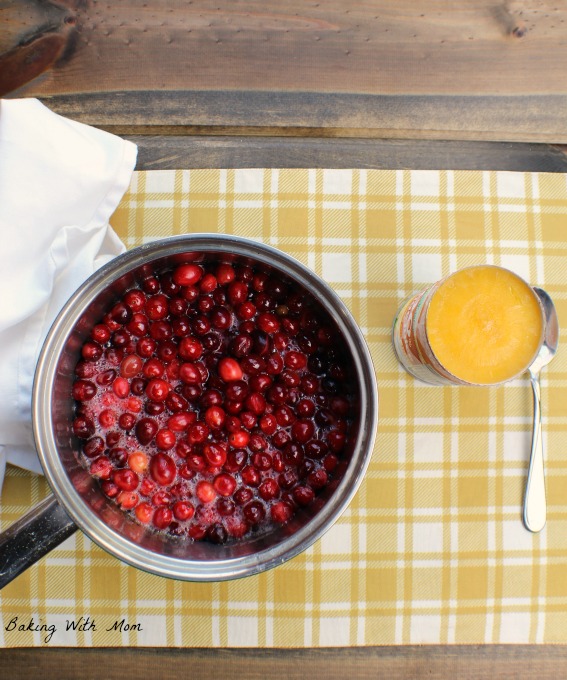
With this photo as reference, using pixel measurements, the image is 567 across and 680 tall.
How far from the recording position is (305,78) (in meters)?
1.26

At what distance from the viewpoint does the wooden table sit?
1.23 metres

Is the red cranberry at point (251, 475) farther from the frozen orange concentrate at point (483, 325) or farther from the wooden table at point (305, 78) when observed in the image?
the wooden table at point (305, 78)

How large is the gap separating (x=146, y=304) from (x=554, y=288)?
0.82 m

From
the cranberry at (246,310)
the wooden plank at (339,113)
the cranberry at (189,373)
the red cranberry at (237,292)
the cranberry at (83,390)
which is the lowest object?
the cranberry at (83,390)

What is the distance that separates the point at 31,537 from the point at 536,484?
927 millimetres

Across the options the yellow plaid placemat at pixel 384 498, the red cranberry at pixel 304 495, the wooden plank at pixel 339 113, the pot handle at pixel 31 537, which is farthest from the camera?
the wooden plank at pixel 339 113

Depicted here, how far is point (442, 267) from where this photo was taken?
3.89ft

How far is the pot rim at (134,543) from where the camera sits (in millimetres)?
874

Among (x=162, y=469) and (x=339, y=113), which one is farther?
(x=339, y=113)

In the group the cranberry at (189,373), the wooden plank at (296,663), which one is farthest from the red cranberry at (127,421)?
the wooden plank at (296,663)

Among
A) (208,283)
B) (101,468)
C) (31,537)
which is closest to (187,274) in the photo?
(208,283)

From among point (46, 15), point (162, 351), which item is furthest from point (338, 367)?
point (46, 15)

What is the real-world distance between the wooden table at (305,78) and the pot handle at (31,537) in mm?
722

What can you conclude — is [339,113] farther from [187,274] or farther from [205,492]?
[205,492]
